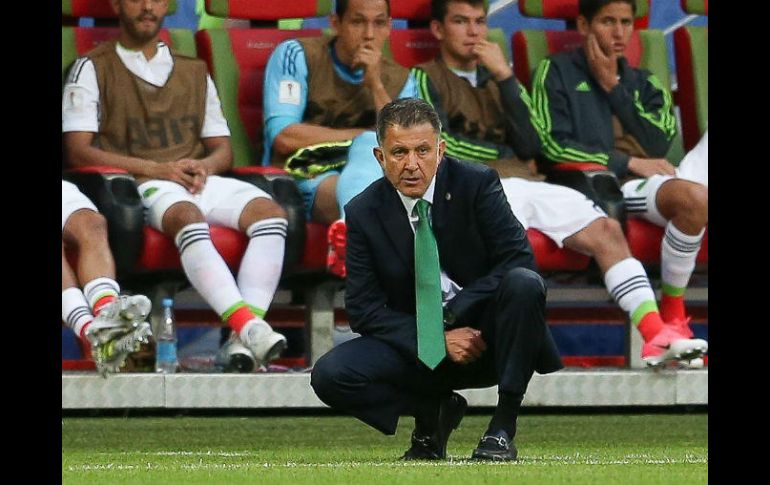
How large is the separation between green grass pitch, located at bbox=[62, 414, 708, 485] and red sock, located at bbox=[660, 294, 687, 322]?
37 cm

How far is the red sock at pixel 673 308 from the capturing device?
6.84m

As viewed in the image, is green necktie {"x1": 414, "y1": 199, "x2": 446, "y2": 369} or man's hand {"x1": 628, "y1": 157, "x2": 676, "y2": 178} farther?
man's hand {"x1": 628, "y1": 157, "x2": 676, "y2": 178}

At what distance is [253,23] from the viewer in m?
7.37

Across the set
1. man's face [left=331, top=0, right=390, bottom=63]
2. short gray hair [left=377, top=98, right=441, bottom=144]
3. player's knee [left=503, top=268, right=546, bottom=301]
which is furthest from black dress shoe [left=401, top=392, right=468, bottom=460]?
man's face [left=331, top=0, right=390, bottom=63]

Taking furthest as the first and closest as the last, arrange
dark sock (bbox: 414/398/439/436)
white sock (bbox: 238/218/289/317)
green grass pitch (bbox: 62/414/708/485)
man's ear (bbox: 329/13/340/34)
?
man's ear (bbox: 329/13/340/34) < white sock (bbox: 238/218/289/317) < dark sock (bbox: 414/398/439/436) < green grass pitch (bbox: 62/414/708/485)

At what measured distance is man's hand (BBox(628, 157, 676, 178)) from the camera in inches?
280

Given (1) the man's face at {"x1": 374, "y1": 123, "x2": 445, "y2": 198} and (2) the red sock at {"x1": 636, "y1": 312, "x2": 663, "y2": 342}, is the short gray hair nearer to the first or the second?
(1) the man's face at {"x1": 374, "y1": 123, "x2": 445, "y2": 198}

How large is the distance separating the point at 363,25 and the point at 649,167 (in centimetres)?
128

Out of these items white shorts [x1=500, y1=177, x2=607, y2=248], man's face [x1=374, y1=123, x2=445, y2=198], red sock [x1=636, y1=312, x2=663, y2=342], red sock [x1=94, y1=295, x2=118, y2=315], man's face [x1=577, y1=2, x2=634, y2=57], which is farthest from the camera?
man's face [x1=577, y1=2, x2=634, y2=57]

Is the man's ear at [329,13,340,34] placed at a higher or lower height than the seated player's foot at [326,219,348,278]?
higher

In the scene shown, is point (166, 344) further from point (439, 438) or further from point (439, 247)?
point (439, 247)

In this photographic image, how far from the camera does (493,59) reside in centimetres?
697

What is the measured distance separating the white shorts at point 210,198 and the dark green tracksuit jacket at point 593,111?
1.30 metres
